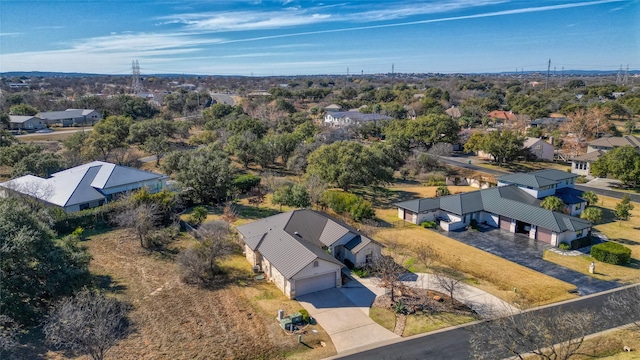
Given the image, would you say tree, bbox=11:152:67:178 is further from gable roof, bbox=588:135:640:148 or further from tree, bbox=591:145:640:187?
gable roof, bbox=588:135:640:148

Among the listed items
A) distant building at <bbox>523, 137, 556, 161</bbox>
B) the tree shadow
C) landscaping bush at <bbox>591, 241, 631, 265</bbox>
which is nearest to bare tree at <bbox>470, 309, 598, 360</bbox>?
landscaping bush at <bbox>591, 241, 631, 265</bbox>

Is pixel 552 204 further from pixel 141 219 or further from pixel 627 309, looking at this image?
pixel 141 219

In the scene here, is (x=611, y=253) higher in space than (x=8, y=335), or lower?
lower

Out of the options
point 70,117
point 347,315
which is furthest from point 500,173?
point 70,117

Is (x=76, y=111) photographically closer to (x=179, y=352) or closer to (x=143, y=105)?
(x=143, y=105)

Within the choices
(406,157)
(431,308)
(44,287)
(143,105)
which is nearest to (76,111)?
(143,105)

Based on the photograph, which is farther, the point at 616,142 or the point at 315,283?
the point at 616,142


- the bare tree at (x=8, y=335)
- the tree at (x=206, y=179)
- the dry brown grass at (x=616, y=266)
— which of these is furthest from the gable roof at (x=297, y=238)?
the dry brown grass at (x=616, y=266)

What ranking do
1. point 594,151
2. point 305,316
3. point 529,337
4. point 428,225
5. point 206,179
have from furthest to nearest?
point 594,151
point 206,179
point 428,225
point 305,316
point 529,337
